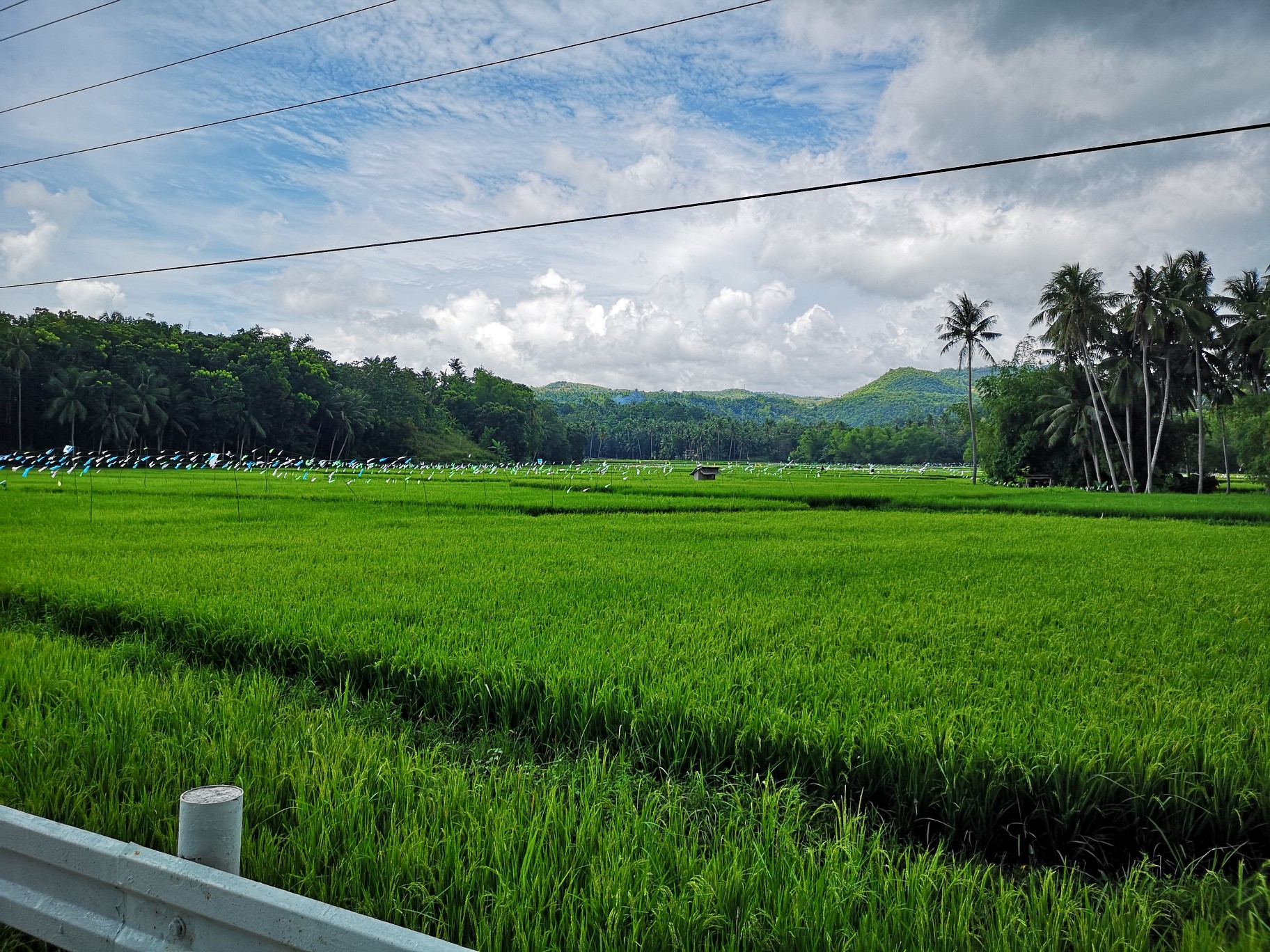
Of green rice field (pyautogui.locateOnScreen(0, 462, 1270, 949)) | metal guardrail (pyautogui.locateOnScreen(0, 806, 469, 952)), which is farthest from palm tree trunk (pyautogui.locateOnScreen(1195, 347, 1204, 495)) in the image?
metal guardrail (pyautogui.locateOnScreen(0, 806, 469, 952))

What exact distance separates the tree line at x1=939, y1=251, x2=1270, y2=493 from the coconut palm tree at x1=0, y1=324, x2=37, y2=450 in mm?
57282

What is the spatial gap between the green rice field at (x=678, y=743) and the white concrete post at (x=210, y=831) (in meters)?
0.70

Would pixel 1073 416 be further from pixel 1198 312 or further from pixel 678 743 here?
pixel 678 743

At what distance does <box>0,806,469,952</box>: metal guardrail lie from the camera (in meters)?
1.62

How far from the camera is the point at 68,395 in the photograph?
1752 inches

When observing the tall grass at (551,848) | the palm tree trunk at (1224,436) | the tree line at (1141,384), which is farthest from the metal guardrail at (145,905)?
the palm tree trunk at (1224,436)

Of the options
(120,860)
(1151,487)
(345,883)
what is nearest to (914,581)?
(345,883)

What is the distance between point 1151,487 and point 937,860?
4418 centimetres

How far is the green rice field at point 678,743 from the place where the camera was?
2.56 m

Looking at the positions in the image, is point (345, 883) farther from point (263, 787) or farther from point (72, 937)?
point (263, 787)

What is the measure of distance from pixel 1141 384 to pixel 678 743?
142ft

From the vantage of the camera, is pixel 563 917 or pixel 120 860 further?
pixel 563 917

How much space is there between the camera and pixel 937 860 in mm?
2807

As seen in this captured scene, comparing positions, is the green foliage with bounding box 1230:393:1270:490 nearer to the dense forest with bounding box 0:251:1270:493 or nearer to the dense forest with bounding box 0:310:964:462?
the dense forest with bounding box 0:251:1270:493
